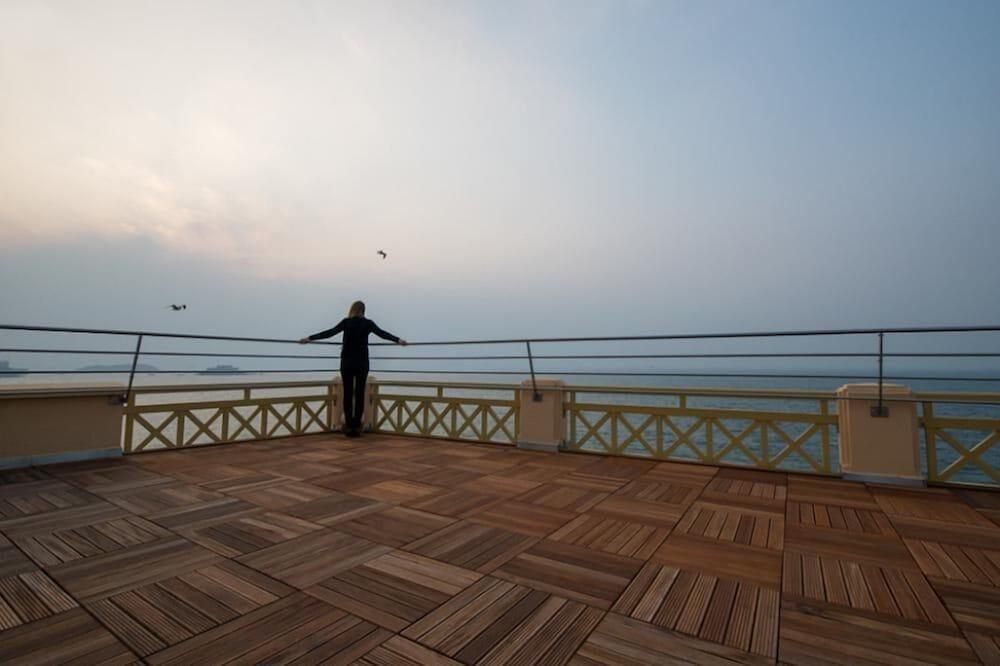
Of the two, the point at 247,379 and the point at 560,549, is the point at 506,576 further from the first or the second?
the point at 247,379

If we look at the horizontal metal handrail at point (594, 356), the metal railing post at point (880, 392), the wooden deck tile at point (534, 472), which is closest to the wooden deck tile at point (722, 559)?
the horizontal metal handrail at point (594, 356)

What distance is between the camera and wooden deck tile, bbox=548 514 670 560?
1.88m

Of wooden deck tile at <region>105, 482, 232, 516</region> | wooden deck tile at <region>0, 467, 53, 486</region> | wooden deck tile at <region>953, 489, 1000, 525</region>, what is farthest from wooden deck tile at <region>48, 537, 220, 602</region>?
wooden deck tile at <region>953, 489, 1000, 525</region>

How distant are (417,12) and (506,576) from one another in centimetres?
604

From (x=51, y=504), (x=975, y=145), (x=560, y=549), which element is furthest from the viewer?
(x=975, y=145)

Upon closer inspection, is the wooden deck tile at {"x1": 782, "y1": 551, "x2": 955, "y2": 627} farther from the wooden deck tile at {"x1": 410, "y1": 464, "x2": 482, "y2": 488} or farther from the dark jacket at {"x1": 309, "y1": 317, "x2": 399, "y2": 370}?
the dark jacket at {"x1": 309, "y1": 317, "x2": 399, "y2": 370}

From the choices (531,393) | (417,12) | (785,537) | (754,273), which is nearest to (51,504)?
(531,393)

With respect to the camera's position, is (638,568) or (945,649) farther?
(638,568)

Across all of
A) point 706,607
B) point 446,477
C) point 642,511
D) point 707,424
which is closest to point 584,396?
point 707,424

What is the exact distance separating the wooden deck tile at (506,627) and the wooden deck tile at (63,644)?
0.79 m

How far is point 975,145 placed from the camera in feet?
50.4

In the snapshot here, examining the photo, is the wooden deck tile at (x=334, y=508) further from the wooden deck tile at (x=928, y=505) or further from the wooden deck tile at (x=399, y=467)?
the wooden deck tile at (x=928, y=505)

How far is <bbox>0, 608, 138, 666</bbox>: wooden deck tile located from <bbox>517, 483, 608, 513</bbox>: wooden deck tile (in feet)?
6.38

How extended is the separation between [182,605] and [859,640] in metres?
2.09
